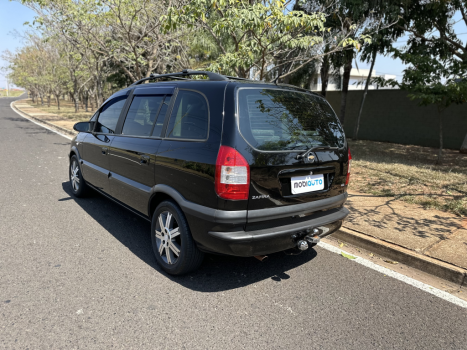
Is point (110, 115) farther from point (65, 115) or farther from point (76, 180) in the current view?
point (65, 115)

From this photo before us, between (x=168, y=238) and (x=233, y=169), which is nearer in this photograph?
(x=233, y=169)

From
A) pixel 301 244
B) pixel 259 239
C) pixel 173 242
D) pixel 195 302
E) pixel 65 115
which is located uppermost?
pixel 65 115

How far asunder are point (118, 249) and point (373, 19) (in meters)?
11.7

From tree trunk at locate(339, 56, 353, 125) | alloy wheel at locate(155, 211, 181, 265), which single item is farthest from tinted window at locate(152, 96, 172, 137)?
tree trunk at locate(339, 56, 353, 125)

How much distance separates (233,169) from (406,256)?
7.55 ft

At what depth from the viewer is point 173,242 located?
3.28m

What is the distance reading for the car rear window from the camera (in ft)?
9.45

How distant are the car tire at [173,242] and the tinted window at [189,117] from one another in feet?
2.23

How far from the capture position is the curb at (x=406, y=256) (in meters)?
3.37

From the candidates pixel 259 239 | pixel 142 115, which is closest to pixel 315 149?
pixel 259 239

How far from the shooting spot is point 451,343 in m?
2.53

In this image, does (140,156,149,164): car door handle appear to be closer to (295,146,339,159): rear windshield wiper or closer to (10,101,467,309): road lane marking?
(295,146,339,159): rear windshield wiper

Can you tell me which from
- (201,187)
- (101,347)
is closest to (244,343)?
(101,347)

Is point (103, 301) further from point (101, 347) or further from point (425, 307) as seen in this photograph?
point (425, 307)
